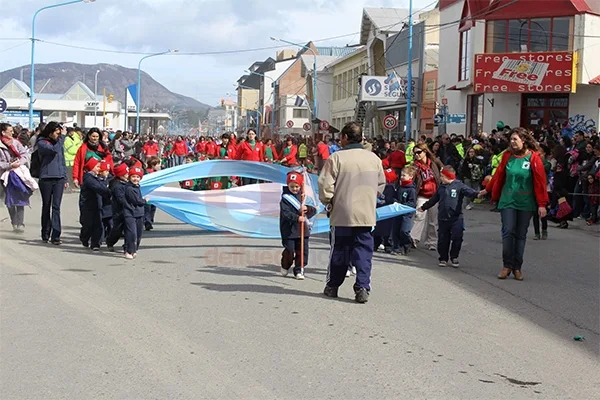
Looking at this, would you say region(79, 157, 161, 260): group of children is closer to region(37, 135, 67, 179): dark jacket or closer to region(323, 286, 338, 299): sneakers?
region(37, 135, 67, 179): dark jacket

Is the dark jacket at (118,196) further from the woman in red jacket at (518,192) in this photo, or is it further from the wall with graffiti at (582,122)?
the wall with graffiti at (582,122)

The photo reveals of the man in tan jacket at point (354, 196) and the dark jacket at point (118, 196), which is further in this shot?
the dark jacket at point (118, 196)

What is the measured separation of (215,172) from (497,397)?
10.3 meters

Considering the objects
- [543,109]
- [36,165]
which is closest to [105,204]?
[36,165]

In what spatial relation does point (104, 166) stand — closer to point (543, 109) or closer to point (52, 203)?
point (52, 203)

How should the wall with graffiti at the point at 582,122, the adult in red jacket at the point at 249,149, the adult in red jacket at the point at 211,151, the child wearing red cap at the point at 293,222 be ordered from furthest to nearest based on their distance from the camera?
1. the wall with graffiti at the point at 582,122
2. the adult in red jacket at the point at 211,151
3. the adult in red jacket at the point at 249,149
4. the child wearing red cap at the point at 293,222

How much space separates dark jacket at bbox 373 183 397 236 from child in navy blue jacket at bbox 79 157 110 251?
418cm

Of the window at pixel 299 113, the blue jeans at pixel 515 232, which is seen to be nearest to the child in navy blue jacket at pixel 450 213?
the blue jeans at pixel 515 232

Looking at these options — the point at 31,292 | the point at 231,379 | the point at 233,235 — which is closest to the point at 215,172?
the point at 233,235

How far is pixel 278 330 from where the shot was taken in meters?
7.61

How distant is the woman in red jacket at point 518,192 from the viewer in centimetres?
1087

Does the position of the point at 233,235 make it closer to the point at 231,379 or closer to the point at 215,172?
the point at 215,172

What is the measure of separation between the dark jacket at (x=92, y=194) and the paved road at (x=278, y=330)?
0.77m

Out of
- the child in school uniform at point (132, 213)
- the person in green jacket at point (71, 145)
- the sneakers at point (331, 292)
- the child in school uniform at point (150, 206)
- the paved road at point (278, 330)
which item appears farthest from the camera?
the person in green jacket at point (71, 145)
